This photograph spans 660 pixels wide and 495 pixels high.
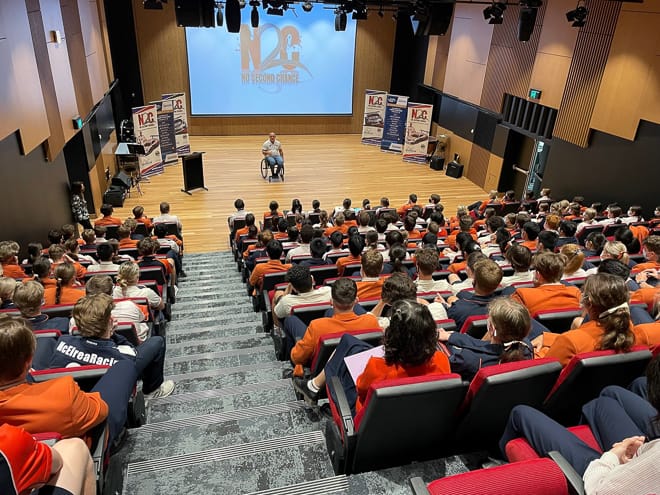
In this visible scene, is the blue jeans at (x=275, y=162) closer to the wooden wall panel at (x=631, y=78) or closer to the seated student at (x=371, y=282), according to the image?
the wooden wall panel at (x=631, y=78)

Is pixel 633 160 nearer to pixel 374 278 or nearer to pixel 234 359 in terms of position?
pixel 374 278

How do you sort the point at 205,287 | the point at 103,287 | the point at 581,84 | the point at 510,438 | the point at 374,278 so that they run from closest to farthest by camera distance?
the point at 510,438
the point at 103,287
the point at 374,278
the point at 205,287
the point at 581,84

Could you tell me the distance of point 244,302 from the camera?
18.8 feet

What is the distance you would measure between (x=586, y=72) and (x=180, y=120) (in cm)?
1024

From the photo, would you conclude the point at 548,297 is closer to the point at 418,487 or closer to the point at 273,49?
the point at 418,487

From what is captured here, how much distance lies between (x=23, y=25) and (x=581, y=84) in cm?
974

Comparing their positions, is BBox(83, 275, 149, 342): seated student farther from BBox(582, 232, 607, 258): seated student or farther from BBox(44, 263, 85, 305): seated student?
BBox(582, 232, 607, 258): seated student

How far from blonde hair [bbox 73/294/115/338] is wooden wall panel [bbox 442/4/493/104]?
12.0 metres

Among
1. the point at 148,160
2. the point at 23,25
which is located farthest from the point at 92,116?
the point at 23,25

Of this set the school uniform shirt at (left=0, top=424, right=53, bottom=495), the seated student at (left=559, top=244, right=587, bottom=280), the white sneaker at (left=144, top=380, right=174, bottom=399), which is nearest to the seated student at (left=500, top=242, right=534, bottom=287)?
the seated student at (left=559, top=244, right=587, bottom=280)

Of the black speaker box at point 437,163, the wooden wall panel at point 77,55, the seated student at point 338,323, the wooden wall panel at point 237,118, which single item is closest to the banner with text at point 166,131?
the wooden wall panel at point 77,55

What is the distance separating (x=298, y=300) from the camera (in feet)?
11.8

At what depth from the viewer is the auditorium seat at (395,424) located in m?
1.87

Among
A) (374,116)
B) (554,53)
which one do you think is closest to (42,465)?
(554,53)
